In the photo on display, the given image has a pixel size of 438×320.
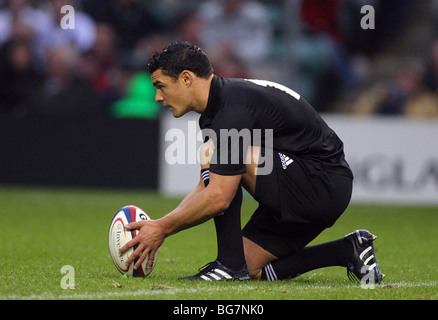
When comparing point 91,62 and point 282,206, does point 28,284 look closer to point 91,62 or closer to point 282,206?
point 282,206

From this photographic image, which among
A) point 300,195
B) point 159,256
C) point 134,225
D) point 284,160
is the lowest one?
point 159,256

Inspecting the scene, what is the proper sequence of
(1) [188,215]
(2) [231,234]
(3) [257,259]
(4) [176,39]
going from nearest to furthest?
(1) [188,215]
(2) [231,234]
(3) [257,259]
(4) [176,39]

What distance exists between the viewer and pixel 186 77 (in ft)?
14.6

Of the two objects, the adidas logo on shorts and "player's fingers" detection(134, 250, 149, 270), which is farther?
the adidas logo on shorts

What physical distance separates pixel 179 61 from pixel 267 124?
1.98ft

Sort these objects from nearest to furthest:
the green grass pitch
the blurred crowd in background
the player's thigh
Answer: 1. the green grass pitch
2. the player's thigh
3. the blurred crowd in background

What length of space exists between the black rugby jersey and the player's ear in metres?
0.13

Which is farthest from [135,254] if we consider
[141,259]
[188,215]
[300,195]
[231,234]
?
[300,195]

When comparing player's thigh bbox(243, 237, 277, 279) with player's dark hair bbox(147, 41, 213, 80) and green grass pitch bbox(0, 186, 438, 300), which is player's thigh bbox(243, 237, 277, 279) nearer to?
green grass pitch bbox(0, 186, 438, 300)

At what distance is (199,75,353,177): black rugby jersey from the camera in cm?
426

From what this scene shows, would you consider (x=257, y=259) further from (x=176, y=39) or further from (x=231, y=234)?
(x=176, y=39)

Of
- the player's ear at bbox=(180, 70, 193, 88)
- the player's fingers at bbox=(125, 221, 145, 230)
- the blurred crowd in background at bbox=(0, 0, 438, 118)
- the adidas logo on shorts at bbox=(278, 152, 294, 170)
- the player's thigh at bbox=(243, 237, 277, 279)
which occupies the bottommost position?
the player's thigh at bbox=(243, 237, 277, 279)

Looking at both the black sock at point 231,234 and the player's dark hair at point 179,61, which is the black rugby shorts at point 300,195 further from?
the player's dark hair at point 179,61

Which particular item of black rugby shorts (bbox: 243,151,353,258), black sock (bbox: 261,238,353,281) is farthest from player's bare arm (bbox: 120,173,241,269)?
black sock (bbox: 261,238,353,281)
